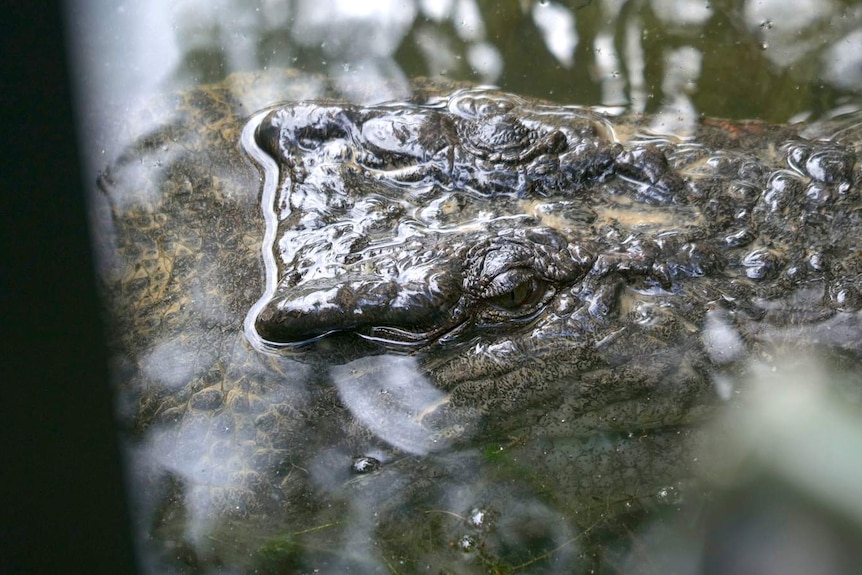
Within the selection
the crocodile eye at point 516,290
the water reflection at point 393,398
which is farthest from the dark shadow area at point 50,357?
the crocodile eye at point 516,290

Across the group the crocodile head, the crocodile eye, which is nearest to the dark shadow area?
the crocodile head

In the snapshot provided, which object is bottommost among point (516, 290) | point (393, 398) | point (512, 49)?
point (393, 398)

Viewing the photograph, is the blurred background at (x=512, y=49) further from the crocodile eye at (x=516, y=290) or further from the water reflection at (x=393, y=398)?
the water reflection at (x=393, y=398)

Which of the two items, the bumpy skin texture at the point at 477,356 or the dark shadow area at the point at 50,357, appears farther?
the dark shadow area at the point at 50,357

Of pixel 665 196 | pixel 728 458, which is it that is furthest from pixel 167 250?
pixel 728 458

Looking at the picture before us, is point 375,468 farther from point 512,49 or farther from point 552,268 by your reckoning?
point 512,49

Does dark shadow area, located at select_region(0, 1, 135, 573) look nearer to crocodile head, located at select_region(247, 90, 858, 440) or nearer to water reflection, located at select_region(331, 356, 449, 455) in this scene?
crocodile head, located at select_region(247, 90, 858, 440)

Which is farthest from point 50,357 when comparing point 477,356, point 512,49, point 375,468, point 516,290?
point 512,49
